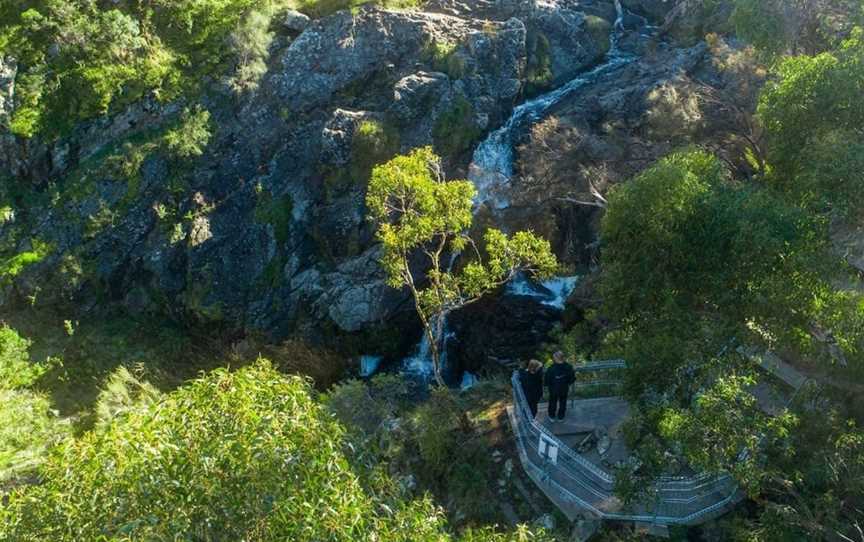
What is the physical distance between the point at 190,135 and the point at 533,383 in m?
18.3

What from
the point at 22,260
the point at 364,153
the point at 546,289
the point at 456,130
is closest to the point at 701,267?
the point at 546,289

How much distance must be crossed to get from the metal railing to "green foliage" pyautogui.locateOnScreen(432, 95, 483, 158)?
1368cm

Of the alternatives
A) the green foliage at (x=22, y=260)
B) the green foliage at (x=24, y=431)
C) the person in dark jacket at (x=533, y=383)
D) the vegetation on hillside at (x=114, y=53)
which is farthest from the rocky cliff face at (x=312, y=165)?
the person in dark jacket at (x=533, y=383)

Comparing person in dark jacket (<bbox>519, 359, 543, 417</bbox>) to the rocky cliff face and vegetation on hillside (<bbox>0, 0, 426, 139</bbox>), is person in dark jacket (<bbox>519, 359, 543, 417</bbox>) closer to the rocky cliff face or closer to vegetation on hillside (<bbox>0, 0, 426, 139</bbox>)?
the rocky cliff face

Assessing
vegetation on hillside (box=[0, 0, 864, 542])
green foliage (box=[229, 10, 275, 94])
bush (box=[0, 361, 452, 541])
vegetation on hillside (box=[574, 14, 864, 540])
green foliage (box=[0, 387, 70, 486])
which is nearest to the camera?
bush (box=[0, 361, 452, 541])

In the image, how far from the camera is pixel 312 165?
2314 cm

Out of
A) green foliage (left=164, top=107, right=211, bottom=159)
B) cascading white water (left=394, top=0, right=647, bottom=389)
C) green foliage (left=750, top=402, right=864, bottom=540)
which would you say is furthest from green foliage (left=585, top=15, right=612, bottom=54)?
green foliage (left=750, top=402, right=864, bottom=540)

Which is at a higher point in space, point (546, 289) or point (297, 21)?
point (297, 21)

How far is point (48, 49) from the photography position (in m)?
24.4

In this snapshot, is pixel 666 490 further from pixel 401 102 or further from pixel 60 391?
pixel 60 391

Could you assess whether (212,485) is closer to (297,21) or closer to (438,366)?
(438,366)

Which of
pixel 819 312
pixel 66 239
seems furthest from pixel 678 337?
pixel 66 239

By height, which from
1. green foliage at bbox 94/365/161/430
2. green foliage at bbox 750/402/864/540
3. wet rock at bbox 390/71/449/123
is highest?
green foliage at bbox 750/402/864/540

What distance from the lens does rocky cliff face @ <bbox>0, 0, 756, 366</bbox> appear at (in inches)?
819
